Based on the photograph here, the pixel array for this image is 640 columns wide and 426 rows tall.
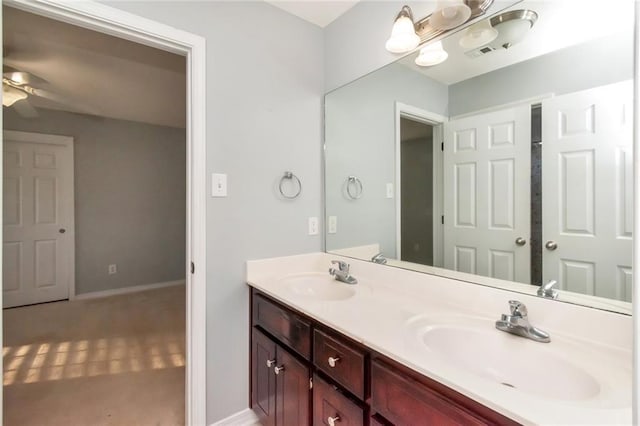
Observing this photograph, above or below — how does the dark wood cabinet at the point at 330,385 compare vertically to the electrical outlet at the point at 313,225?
below

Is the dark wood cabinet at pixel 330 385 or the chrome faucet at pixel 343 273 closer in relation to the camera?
the dark wood cabinet at pixel 330 385

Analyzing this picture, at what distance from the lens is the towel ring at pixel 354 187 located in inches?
74.5

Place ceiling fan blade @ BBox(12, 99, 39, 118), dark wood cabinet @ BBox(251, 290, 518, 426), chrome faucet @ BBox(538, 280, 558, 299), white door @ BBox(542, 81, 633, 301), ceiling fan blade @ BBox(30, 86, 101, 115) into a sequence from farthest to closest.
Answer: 1. ceiling fan blade @ BBox(12, 99, 39, 118)
2. ceiling fan blade @ BBox(30, 86, 101, 115)
3. chrome faucet @ BBox(538, 280, 558, 299)
4. white door @ BBox(542, 81, 633, 301)
5. dark wood cabinet @ BBox(251, 290, 518, 426)

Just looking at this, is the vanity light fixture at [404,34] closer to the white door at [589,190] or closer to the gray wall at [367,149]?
Result: the gray wall at [367,149]

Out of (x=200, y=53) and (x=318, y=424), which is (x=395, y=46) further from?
(x=318, y=424)

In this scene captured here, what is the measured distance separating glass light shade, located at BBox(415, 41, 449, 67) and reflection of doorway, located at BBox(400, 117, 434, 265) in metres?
0.28

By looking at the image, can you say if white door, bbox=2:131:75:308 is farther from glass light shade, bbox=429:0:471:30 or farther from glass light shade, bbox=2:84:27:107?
glass light shade, bbox=429:0:471:30

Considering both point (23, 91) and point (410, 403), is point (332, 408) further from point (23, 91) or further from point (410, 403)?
point (23, 91)

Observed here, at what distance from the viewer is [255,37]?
164 cm

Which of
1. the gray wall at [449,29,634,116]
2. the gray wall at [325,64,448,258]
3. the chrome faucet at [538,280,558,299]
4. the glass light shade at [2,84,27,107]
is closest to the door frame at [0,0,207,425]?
the gray wall at [325,64,448,258]

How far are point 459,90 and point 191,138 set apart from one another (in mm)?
1298

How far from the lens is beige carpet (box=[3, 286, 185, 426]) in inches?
66.8

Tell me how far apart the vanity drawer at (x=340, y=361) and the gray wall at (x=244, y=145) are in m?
0.66

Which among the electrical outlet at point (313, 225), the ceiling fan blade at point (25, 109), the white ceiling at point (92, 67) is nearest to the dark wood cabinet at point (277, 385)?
the electrical outlet at point (313, 225)
